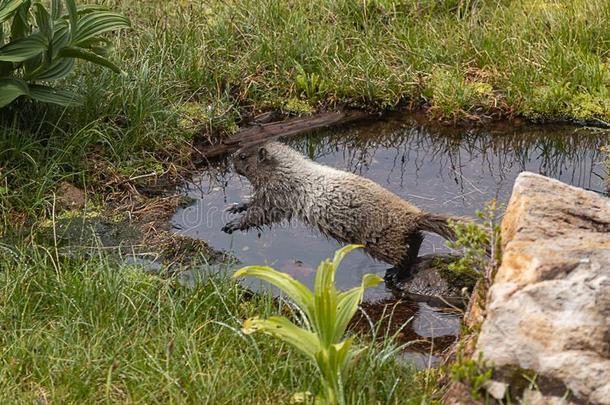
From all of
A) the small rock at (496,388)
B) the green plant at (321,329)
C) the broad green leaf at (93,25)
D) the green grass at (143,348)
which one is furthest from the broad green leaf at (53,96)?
the small rock at (496,388)

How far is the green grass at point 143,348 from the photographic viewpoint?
14.0 feet

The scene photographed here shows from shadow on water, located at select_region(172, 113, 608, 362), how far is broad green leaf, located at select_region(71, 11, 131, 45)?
4.68 ft

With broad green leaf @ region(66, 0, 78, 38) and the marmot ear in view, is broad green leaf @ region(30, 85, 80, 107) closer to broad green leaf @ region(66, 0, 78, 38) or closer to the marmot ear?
broad green leaf @ region(66, 0, 78, 38)

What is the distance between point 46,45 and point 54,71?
12.8 inches

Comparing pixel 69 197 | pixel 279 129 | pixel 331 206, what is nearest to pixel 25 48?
pixel 69 197

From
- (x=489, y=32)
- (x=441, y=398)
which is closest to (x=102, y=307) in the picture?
(x=441, y=398)

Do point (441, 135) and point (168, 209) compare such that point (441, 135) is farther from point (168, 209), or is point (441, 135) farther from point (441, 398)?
point (441, 398)

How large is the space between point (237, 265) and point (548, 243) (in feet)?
9.19

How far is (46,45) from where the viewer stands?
6652mm

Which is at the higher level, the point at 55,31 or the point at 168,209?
the point at 55,31

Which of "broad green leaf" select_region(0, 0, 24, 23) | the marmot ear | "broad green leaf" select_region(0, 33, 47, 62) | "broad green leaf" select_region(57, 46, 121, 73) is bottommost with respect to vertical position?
the marmot ear

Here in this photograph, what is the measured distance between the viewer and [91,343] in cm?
468

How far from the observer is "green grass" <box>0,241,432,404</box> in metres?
4.26

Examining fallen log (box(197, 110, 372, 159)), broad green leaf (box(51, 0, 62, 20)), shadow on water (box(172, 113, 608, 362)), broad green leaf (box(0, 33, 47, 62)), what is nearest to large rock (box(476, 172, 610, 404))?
shadow on water (box(172, 113, 608, 362))
